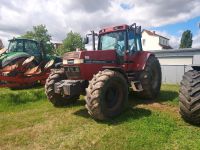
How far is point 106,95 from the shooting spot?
7.37m

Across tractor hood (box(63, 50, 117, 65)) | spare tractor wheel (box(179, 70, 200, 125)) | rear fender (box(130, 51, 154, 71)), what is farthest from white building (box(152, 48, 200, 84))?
spare tractor wheel (box(179, 70, 200, 125))

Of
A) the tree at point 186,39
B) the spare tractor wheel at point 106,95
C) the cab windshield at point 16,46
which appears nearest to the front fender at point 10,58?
the cab windshield at point 16,46

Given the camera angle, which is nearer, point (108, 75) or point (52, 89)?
point (108, 75)

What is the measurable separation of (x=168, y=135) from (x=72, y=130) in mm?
2315

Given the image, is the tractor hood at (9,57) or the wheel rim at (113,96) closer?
the wheel rim at (113,96)

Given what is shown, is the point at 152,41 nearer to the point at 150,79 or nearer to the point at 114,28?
the point at 150,79

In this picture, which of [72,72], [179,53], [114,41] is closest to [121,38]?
[114,41]

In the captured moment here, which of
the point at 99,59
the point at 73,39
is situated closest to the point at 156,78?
the point at 99,59

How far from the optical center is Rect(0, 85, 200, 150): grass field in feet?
18.3

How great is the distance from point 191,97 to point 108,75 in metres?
2.26

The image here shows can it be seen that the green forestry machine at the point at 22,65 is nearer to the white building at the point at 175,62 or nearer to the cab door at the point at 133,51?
the cab door at the point at 133,51

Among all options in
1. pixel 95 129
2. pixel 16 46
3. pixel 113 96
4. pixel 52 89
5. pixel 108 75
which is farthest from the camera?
pixel 16 46

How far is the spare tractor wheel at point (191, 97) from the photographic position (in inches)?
226

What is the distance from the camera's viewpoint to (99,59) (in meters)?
8.06
